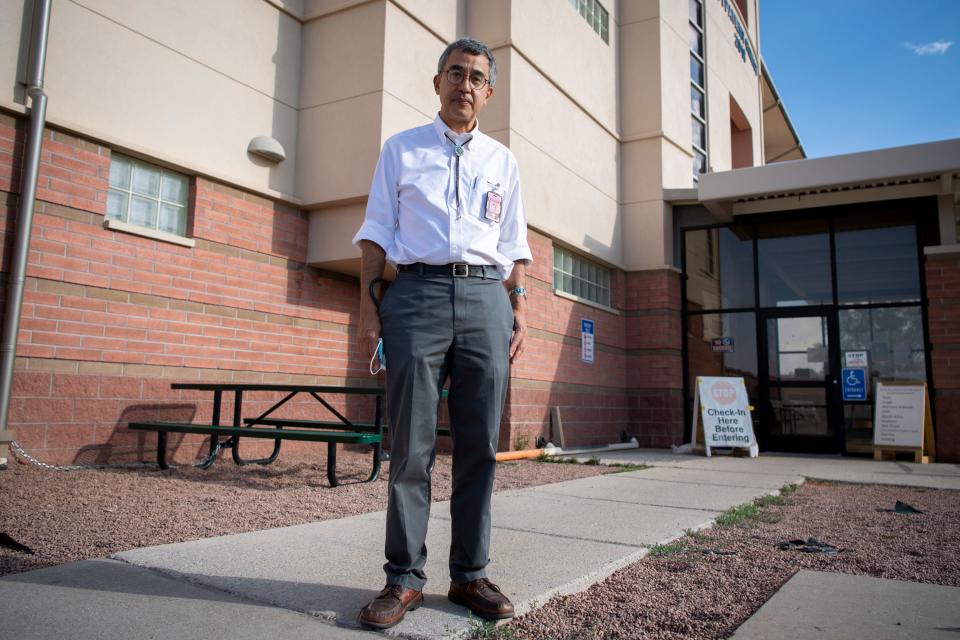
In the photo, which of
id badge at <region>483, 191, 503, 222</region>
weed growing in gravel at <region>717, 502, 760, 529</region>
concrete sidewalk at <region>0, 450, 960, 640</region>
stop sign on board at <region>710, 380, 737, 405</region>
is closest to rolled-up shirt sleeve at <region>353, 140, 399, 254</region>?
id badge at <region>483, 191, 503, 222</region>

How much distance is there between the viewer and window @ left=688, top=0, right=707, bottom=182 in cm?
1468

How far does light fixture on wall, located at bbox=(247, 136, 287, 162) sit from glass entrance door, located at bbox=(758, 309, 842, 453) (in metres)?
8.53

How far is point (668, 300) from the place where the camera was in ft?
41.2

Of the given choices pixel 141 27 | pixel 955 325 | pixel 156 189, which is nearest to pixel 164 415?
pixel 156 189

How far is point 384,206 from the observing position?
2.73 meters

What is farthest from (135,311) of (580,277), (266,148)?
(580,277)

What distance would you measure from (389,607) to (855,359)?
11.1 meters

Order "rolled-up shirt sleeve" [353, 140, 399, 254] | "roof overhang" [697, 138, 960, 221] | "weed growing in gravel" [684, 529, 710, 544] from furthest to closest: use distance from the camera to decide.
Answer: "roof overhang" [697, 138, 960, 221] → "weed growing in gravel" [684, 529, 710, 544] → "rolled-up shirt sleeve" [353, 140, 399, 254]

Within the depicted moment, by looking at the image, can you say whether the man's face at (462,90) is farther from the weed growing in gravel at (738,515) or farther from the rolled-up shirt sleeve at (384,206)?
the weed growing in gravel at (738,515)

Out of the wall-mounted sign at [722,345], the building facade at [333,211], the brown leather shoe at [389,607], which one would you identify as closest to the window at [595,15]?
the building facade at [333,211]

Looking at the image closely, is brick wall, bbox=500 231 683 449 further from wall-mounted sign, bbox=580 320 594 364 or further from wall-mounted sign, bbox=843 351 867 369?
wall-mounted sign, bbox=843 351 867 369

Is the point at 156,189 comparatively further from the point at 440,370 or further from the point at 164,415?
the point at 440,370

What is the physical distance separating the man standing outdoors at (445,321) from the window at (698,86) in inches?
501

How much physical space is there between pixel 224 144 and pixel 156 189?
1051 millimetres
